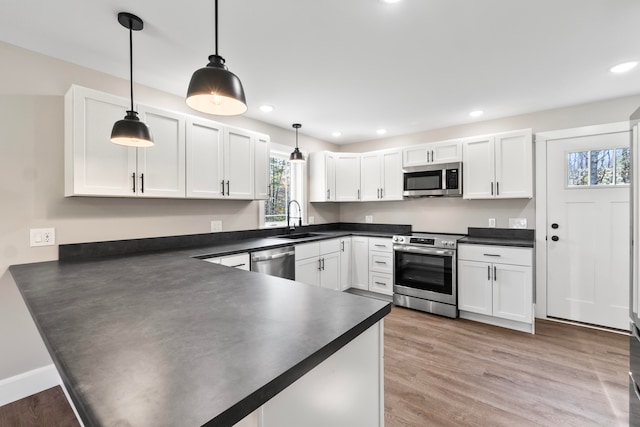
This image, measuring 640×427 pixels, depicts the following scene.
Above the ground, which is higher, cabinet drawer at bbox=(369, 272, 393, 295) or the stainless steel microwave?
the stainless steel microwave

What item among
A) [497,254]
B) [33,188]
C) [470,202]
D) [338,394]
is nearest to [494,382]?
[497,254]

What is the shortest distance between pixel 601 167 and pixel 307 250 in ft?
10.8

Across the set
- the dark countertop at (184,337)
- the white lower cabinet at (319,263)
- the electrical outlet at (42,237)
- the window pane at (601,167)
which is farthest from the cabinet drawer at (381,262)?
the electrical outlet at (42,237)

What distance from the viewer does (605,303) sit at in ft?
10.2

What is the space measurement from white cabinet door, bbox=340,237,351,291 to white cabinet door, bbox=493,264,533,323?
5.95ft

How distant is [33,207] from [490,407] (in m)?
3.42

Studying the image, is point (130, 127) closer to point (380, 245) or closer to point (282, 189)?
point (282, 189)

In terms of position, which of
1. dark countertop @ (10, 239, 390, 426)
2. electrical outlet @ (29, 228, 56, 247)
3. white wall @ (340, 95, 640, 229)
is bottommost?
dark countertop @ (10, 239, 390, 426)

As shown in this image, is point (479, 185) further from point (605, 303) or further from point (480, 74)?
point (605, 303)

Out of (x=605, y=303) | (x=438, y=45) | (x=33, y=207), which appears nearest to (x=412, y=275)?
(x=605, y=303)

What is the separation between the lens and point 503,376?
2234 millimetres

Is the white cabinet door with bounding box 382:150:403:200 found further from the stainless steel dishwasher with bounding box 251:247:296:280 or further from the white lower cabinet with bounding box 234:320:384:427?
the white lower cabinet with bounding box 234:320:384:427

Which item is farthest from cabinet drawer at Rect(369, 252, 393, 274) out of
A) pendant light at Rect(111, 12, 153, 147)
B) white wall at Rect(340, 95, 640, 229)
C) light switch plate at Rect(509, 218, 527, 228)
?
pendant light at Rect(111, 12, 153, 147)

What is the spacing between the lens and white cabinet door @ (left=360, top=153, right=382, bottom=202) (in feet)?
14.5
